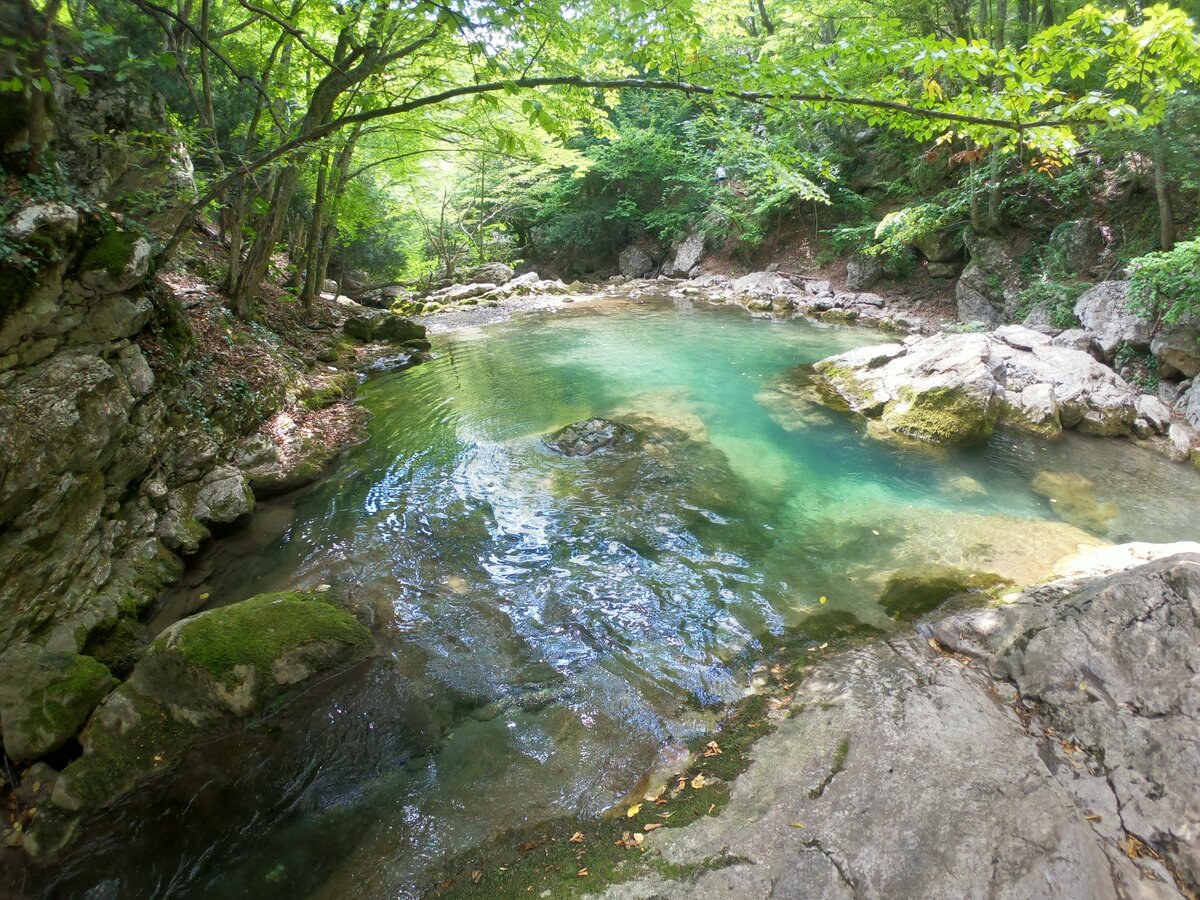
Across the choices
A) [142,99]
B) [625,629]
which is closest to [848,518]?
[625,629]

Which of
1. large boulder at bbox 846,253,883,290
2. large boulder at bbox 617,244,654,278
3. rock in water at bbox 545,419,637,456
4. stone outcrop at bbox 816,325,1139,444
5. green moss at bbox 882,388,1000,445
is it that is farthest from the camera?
large boulder at bbox 617,244,654,278

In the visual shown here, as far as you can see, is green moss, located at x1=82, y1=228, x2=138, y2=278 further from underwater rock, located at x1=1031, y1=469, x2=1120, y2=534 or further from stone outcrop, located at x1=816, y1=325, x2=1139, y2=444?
underwater rock, located at x1=1031, y1=469, x2=1120, y2=534

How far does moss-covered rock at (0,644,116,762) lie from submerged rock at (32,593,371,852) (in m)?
0.18

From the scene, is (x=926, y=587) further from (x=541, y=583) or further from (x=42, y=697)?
(x=42, y=697)

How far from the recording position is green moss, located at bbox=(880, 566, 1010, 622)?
510cm

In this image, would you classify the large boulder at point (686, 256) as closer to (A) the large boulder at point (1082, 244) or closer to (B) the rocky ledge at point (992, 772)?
(A) the large boulder at point (1082, 244)

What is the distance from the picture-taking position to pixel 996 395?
9.13m

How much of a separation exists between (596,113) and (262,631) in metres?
7.70

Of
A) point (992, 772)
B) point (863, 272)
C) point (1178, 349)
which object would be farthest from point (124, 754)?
point (863, 272)

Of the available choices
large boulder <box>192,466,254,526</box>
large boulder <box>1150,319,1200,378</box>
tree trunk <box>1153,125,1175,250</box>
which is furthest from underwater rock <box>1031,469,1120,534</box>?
large boulder <box>192,466,254,526</box>

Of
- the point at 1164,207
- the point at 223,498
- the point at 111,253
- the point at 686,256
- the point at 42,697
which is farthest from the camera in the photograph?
the point at 686,256

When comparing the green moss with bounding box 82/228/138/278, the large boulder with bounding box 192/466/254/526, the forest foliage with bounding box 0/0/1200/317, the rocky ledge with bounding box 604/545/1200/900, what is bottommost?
the rocky ledge with bounding box 604/545/1200/900

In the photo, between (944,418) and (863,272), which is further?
(863,272)

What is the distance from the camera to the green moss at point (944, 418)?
8.82m
